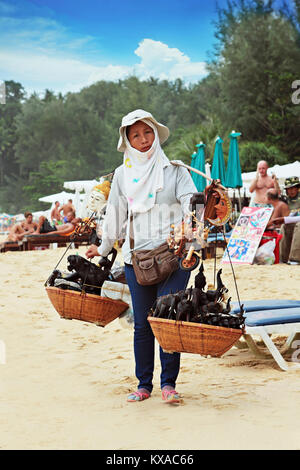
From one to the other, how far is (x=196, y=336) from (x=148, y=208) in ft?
2.54

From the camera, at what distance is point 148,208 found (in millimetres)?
3125

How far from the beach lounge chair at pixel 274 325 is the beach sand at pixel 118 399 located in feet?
0.36

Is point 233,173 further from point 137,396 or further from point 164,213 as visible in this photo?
point 137,396

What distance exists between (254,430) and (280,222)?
693 cm

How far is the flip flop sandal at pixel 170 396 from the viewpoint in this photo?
3.12 m

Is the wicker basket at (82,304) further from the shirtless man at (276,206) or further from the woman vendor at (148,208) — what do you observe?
the shirtless man at (276,206)

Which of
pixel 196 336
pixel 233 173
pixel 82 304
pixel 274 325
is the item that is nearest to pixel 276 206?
pixel 233 173

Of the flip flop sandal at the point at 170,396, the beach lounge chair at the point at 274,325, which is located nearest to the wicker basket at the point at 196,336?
the flip flop sandal at the point at 170,396

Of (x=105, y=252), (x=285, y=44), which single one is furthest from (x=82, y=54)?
(x=105, y=252)

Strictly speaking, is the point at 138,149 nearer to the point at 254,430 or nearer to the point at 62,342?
the point at 254,430

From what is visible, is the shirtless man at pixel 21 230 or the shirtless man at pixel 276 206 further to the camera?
the shirtless man at pixel 21 230

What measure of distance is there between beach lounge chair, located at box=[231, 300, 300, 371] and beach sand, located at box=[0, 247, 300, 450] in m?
0.11

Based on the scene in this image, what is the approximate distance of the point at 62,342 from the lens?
5.21 m

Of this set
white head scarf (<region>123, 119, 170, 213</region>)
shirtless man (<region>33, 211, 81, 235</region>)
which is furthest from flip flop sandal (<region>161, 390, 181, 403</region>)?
shirtless man (<region>33, 211, 81, 235</region>)
